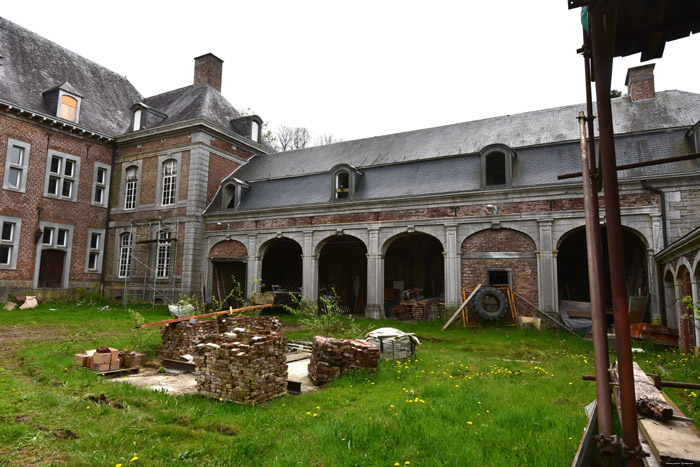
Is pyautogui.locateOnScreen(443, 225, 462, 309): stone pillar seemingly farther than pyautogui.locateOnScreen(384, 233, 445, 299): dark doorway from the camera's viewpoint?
No

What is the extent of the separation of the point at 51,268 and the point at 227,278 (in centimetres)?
771

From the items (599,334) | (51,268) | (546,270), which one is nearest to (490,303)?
(546,270)

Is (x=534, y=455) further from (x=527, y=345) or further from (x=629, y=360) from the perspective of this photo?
(x=527, y=345)

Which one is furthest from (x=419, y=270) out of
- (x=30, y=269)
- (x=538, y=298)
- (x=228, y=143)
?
(x=30, y=269)

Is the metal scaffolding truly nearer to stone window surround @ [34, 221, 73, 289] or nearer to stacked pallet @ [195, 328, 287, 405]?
Answer: stone window surround @ [34, 221, 73, 289]

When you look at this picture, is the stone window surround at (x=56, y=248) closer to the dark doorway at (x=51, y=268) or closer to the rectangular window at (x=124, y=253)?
the dark doorway at (x=51, y=268)

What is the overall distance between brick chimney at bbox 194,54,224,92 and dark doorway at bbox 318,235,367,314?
12.2 metres

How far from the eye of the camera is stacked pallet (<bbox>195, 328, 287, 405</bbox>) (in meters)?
5.77

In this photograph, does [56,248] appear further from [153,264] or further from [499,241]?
[499,241]

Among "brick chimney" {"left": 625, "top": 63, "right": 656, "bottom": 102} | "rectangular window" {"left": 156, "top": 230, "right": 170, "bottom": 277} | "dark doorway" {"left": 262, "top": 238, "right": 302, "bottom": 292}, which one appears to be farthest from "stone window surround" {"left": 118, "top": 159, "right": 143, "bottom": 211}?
"brick chimney" {"left": 625, "top": 63, "right": 656, "bottom": 102}

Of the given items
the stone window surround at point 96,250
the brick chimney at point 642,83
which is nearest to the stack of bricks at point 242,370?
the brick chimney at point 642,83

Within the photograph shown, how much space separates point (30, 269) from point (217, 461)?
1920cm

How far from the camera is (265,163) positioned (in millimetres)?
22688

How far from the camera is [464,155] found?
1638cm
